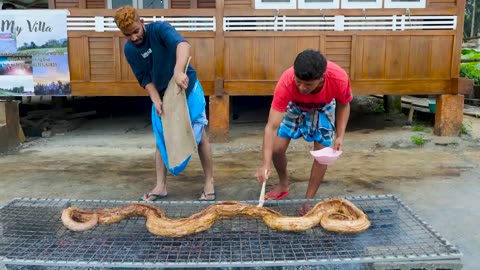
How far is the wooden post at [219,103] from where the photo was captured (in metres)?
7.01

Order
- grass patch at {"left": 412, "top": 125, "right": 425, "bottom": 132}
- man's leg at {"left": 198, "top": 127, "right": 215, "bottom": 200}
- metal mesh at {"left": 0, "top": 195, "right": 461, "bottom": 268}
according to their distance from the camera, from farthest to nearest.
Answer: grass patch at {"left": 412, "top": 125, "right": 425, "bottom": 132}
man's leg at {"left": 198, "top": 127, "right": 215, "bottom": 200}
metal mesh at {"left": 0, "top": 195, "right": 461, "bottom": 268}

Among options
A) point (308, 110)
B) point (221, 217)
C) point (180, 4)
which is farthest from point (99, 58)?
point (221, 217)

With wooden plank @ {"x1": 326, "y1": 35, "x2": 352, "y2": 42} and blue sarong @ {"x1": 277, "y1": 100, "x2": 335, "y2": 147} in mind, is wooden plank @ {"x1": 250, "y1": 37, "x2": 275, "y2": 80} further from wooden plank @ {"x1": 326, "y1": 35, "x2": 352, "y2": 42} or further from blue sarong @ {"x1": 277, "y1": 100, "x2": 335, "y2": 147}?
blue sarong @ {"x1": 277, "y1": 100, "x2": 335, "y2": 147}

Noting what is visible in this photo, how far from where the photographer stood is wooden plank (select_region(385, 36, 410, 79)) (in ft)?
23.0

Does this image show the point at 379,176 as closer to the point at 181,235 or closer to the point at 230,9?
the point at 181,235

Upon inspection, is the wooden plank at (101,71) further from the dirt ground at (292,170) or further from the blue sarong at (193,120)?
the blue sarong at (193,120)

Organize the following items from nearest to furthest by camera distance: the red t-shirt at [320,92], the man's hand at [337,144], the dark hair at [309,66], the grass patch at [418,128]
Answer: the dark hair at [309,66]
the red t-shirt at [320,92]
the man's hand at [337,144]
the grass patch at [418,128]

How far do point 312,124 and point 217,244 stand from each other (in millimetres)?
1411

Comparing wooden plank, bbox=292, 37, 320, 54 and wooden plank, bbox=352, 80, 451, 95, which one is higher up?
wooden plank, bbox=292, 37, 320, 54

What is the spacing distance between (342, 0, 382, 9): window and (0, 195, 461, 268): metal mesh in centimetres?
450

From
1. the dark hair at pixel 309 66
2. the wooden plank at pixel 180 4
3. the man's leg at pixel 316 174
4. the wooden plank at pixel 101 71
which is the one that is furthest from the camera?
the wooden plank at pixel 180 4

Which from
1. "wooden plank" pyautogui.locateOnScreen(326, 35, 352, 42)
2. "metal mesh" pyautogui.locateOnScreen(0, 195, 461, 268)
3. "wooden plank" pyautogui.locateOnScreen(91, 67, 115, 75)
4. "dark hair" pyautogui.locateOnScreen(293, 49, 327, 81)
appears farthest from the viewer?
"wooden plank" pyautogui.locateOnScreen(91, 67, 115, 75)

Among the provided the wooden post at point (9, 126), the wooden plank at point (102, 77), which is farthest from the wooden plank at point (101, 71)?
the wooden post at point (9, 126)

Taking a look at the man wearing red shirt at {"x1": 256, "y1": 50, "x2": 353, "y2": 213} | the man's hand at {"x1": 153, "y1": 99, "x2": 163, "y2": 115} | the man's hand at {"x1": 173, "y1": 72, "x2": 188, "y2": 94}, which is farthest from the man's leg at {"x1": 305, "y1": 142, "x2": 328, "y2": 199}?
the man's hand at {"x1": 153, "y1": 99, "x2": 163, "y2": 115}
